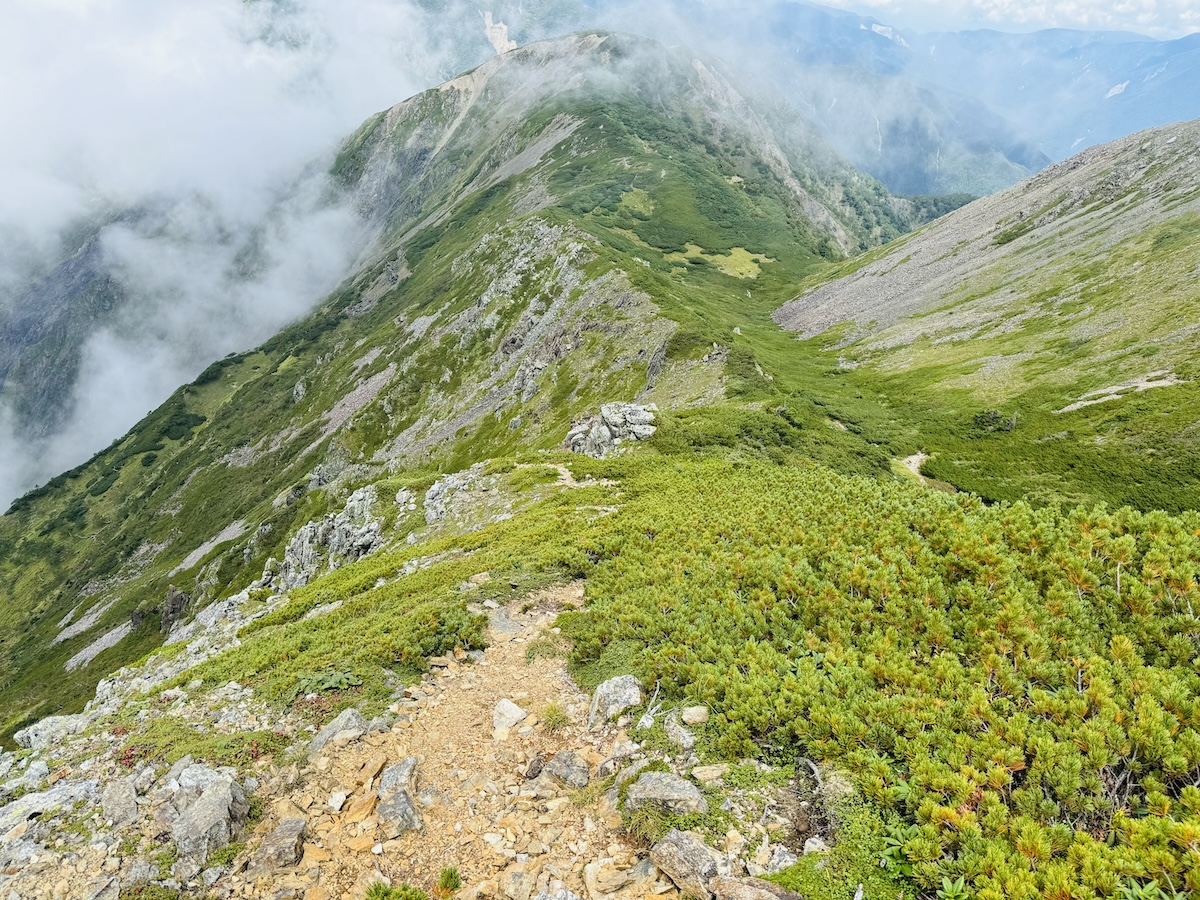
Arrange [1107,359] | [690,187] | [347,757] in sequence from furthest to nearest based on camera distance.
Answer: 1. [690,187]
2. [1107,359]
3. [347,757]

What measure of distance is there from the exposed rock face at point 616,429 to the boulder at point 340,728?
28.4 m

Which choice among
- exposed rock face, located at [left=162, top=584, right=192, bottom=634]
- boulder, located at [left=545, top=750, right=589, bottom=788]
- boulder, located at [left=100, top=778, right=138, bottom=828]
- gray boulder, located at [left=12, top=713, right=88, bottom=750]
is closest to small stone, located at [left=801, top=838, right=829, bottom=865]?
boulder, located at [left=545, top=750, right=589, bottom=788]

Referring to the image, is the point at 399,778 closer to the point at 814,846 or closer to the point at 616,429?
the point at 814,846

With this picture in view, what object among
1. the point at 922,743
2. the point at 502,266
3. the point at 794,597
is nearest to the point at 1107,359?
the point at 794,597

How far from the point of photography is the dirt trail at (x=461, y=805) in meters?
9.07

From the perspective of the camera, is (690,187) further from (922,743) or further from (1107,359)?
(922,743)

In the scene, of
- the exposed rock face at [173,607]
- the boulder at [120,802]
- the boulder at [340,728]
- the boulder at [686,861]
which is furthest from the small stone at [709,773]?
the exposed rock face at [173,607]

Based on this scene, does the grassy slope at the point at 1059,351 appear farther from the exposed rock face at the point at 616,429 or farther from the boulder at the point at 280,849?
the boulder at the point at 280,849

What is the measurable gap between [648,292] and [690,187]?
368 ft

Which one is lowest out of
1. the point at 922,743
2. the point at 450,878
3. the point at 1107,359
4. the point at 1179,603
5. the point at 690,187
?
the point at 1107,359


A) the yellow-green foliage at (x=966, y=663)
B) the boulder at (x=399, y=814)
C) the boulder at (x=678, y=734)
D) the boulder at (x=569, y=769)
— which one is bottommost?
the yellow-green foliage at (x=966, y=663)

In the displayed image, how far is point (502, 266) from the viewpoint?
451 ft

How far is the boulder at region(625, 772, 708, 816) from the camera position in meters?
9.03

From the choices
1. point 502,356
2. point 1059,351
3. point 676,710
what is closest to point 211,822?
point 676,710
